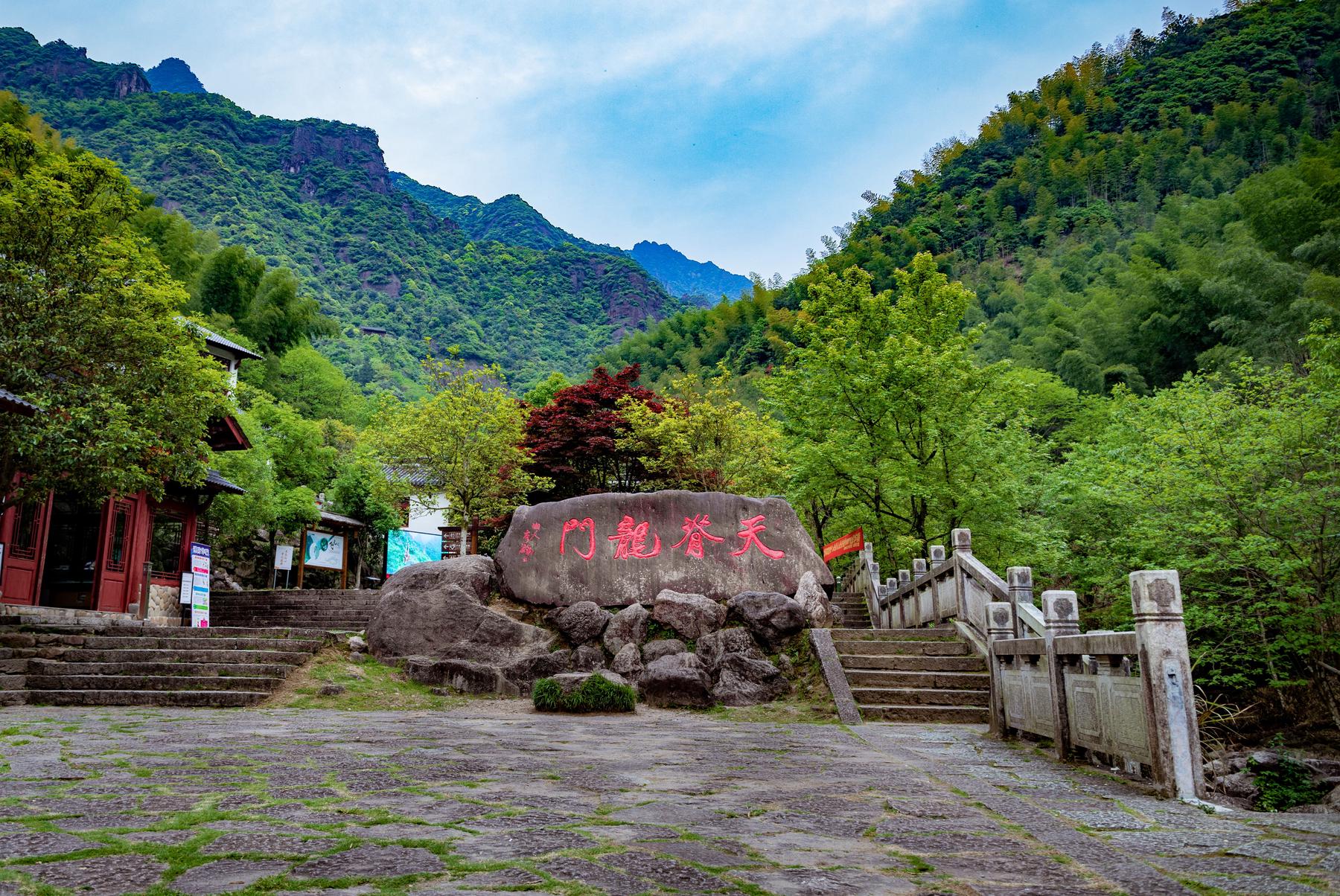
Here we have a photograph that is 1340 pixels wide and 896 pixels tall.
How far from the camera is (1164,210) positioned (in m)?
46.6

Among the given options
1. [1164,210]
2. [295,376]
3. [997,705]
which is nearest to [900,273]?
[997,705]

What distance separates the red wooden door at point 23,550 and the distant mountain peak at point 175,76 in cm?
14870

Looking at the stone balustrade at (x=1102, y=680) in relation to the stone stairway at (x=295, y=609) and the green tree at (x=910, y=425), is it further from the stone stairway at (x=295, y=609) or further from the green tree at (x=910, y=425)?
the stone stairway at (x=295, y=609)

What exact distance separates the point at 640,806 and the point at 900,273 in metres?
15.8

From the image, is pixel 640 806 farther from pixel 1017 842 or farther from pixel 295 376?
pixel 295 376

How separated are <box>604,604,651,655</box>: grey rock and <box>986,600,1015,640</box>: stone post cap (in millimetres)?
5507

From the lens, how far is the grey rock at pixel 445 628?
Answer: 37.6 ft

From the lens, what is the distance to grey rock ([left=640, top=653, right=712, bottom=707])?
32.2 ft

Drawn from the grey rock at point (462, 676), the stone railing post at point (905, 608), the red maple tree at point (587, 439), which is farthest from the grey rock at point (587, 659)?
the red maple tree at point (587, 439)

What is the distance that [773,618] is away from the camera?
11.0 m

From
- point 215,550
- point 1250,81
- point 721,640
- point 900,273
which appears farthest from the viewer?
point 1250,81

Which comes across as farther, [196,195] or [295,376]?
[196,195]

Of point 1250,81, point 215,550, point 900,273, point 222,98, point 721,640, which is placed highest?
point 222,98

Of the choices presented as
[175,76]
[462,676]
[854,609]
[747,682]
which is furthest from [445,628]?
[175,76]
